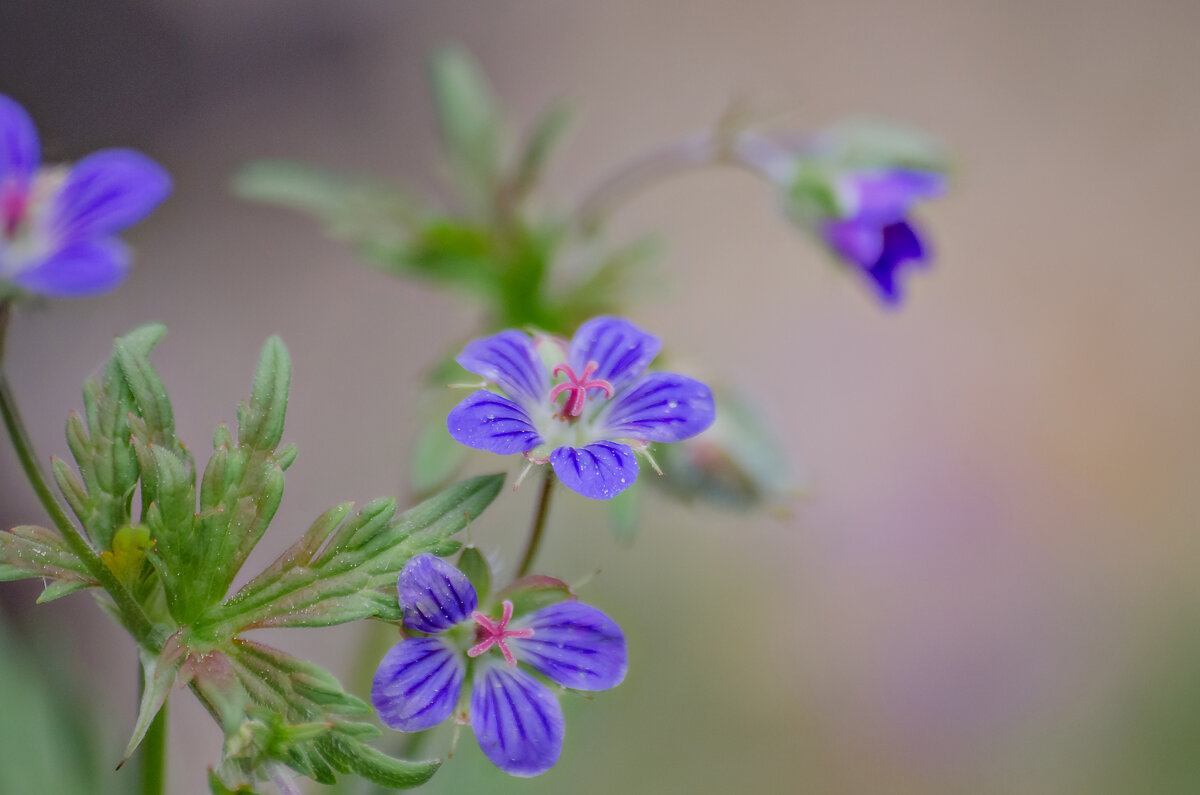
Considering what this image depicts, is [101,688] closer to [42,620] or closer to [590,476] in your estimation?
[42,620]

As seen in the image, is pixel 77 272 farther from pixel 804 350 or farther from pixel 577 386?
pixel 804 350

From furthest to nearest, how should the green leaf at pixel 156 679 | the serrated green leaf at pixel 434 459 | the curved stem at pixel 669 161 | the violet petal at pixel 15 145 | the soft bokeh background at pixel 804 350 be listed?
the soft bokeh background at pixel 804 350, the curved stem at pixel 669 161, the serrated green leaf at pixel 434 459, the violet petal at pixel 15 145, the green leaf at pixel 156 679

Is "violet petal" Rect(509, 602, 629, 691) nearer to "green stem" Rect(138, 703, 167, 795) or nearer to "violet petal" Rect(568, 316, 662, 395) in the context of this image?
"violet petal" Rect(568, 316, 662, 395)

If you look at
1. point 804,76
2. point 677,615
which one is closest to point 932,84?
point 804,76

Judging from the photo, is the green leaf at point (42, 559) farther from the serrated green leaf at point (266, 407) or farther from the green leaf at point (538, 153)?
the green leaf at point (538, 153)

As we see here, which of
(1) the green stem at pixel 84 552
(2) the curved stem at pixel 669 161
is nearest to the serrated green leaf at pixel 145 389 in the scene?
(1) the green stem at pixel 84 552

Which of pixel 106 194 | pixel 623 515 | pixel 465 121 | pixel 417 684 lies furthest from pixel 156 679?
pixel 465 121

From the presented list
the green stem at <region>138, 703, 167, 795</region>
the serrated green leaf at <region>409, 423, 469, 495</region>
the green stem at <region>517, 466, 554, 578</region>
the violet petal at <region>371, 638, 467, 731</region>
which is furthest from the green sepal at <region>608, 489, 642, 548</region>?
the green stem at <region>138, 703, 167, 795</region>
